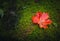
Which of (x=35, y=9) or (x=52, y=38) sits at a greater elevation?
(x=35, y=9)

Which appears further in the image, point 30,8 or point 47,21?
point 30,8

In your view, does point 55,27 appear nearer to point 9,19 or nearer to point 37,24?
point 37,24

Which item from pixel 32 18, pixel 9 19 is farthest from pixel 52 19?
pixel 9 19

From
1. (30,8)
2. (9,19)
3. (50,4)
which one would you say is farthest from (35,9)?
(9,19)

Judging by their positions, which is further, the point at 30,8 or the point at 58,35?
the point at 30,8

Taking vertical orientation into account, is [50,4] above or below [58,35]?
above

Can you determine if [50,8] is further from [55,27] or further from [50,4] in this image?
[55,27]
